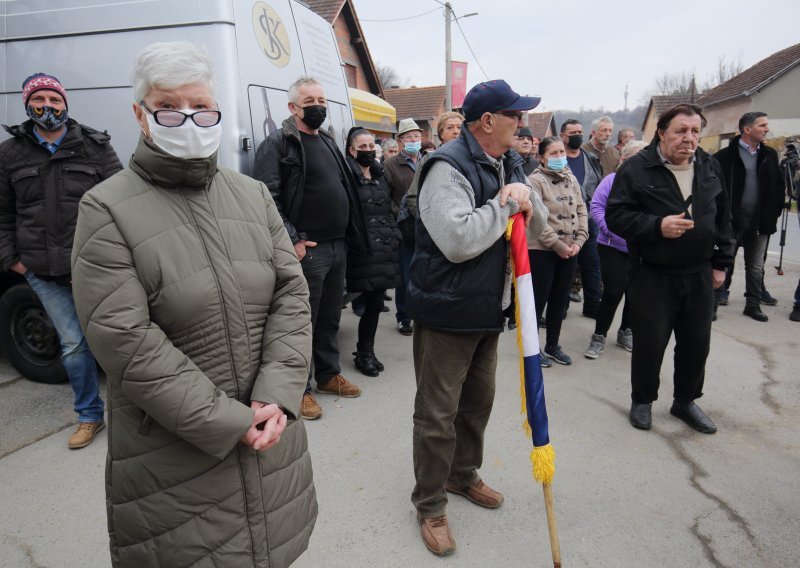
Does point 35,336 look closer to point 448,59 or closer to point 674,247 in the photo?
point 674,247

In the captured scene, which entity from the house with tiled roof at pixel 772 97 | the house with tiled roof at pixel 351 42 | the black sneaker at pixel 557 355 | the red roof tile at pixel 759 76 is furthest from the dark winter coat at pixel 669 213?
the red roof tile at pixel 759 76

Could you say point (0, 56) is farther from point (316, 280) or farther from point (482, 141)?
point (482, 141)

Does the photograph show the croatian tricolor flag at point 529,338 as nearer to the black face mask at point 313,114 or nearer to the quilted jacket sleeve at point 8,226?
the black face mask at point 313,114

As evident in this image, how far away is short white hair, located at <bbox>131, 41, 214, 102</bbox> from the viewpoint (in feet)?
4.45

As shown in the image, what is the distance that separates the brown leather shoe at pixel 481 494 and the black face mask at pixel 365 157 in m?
2.46

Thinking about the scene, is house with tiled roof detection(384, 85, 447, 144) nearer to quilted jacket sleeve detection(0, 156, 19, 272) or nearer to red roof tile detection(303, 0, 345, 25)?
red roof tile detection(303, 0, 345, 25)

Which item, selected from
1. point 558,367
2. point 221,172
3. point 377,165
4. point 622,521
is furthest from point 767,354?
point 221,172

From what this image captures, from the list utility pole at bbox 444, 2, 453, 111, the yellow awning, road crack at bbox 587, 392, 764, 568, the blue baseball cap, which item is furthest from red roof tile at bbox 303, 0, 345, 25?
road crack at bbox 587, 392, 764, 568

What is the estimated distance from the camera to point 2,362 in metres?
4.63

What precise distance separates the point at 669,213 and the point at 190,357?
2.93 m

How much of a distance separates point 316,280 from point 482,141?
1.75m

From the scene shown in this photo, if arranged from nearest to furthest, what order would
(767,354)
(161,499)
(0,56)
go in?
(161,499) → (0,56) → (767,354)

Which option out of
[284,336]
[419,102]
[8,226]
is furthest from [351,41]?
[284,336]

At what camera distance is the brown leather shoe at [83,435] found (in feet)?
10.6
